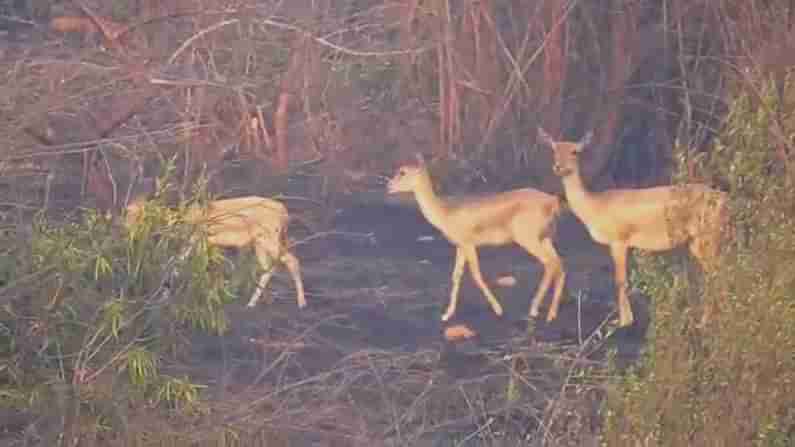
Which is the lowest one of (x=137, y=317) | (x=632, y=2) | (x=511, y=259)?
(x=511, y=259)

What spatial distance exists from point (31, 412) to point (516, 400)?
210cm

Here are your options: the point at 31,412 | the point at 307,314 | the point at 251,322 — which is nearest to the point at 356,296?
the point at 307,314

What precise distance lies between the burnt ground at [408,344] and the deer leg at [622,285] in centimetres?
10

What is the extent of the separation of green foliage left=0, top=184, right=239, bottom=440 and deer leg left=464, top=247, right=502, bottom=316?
383 centimetres

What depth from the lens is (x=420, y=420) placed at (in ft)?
26.8

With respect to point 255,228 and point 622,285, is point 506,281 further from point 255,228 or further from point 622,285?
point 255,228

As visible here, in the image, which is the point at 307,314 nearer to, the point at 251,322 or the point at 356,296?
the point at 356,296

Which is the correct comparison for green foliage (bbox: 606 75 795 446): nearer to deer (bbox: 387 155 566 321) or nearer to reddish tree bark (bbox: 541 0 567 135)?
deer (bbox: 387 155 566 321)

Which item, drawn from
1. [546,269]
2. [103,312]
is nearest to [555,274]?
[546,269]

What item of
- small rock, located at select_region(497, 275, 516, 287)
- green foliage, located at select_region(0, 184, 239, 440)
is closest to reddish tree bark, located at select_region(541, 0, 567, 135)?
small rock, located at select_region(497, 275, 516, 287)

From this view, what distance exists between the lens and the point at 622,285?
35.5 feet

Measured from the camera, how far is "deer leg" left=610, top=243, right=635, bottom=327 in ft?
35.2

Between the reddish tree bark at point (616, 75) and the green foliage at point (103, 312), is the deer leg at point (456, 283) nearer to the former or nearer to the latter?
the reddish tree bark at point (616, 75)

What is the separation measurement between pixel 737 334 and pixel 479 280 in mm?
5195
